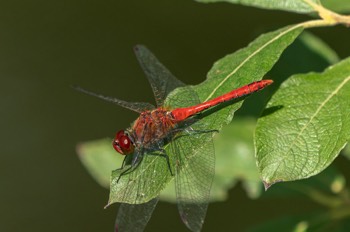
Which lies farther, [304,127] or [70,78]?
[70,78]

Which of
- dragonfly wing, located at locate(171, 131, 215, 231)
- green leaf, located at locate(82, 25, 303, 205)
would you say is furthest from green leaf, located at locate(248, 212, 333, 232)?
green leaf, located at locate(82, 25, 303, 205)

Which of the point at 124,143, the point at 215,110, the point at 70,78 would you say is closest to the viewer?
the point at 215,110

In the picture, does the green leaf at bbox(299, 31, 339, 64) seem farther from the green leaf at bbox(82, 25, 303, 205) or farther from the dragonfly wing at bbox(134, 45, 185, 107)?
the green leaf at bbox(82, 25, 303, 205)

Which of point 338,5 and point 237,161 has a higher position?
point 338,5

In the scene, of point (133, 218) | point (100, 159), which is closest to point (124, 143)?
point (133, 218)

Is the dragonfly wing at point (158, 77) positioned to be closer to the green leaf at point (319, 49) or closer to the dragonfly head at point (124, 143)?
the dragonfly head at point (124, 143)

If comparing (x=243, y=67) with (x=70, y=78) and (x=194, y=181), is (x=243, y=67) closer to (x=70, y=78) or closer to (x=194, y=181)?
(x=194, y=181)

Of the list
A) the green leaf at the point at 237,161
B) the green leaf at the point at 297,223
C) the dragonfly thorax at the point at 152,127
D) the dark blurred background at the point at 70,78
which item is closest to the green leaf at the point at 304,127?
the dragonfly thorax at the point at 152,127
